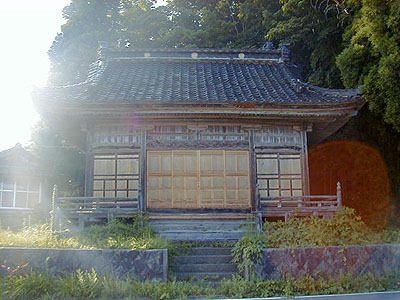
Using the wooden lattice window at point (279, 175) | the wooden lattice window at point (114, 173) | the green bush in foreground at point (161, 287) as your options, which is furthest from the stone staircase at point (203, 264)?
the wooden lattice window at point (114, 173)

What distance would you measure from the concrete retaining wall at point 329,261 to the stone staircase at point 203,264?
1126 mm

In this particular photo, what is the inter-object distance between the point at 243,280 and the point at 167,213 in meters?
4.85

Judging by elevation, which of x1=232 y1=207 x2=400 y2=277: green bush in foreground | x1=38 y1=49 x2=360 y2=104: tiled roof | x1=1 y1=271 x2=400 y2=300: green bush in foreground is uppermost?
x1=38 y1=49 x2=360 y2=104: tiled roof

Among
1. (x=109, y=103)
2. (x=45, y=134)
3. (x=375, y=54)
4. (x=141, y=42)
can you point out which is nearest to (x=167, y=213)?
(x=109, y=103)

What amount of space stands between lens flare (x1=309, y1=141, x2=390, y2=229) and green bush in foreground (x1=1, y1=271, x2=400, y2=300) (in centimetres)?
836

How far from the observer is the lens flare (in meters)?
18.3

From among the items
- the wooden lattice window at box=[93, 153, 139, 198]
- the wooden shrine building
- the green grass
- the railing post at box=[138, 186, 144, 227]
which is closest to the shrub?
the wooden shrine building

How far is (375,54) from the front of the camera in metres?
15.2

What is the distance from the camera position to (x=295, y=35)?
20922mm

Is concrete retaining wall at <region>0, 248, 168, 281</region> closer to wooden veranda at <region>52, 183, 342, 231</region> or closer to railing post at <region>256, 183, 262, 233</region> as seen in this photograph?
wooden veranda at <region>52, 183, 342, 231</region>

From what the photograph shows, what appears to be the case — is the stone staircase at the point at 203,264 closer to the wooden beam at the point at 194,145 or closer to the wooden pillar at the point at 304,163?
the wooden beam at the point at 194,145

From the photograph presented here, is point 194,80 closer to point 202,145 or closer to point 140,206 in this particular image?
point 202,145

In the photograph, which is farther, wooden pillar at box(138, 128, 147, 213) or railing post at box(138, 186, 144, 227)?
wooden pillar at box(138, 128, 147, 213)

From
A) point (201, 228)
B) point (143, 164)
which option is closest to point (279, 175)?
point (201, 228)
